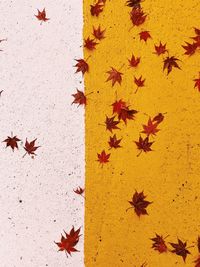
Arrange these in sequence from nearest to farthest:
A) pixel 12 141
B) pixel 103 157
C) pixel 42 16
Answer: pixel 103 157
pixel 12 141
pixel 42 16

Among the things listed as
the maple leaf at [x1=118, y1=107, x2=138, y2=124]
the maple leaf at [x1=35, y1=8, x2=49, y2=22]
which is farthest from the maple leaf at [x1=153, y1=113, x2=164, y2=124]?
the maple leaf at [x1=35, y1=8, x2=49, y2=22]

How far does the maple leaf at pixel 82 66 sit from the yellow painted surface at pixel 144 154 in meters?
0.03

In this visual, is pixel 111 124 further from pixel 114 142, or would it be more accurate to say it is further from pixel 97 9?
pixel 97 9

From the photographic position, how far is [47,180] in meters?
2.38

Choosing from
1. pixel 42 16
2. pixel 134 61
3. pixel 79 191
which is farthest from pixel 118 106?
pixel 42 16

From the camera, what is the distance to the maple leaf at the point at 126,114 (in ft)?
7.86

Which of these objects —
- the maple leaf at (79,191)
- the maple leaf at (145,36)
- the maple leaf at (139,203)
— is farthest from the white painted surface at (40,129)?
the maple leaf at (145,36)

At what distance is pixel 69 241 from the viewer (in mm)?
2264

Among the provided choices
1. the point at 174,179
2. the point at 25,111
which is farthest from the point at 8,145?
the point at 174,179

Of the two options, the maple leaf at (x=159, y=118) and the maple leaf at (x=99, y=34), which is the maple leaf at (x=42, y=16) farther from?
the maple leaf at (x=159, y=118)

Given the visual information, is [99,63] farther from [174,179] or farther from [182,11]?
[174,179]

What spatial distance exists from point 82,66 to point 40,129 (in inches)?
18.6

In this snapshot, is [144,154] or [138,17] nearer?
[144,154]

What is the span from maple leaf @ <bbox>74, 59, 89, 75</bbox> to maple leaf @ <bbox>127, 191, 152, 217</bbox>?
2.72 feet
